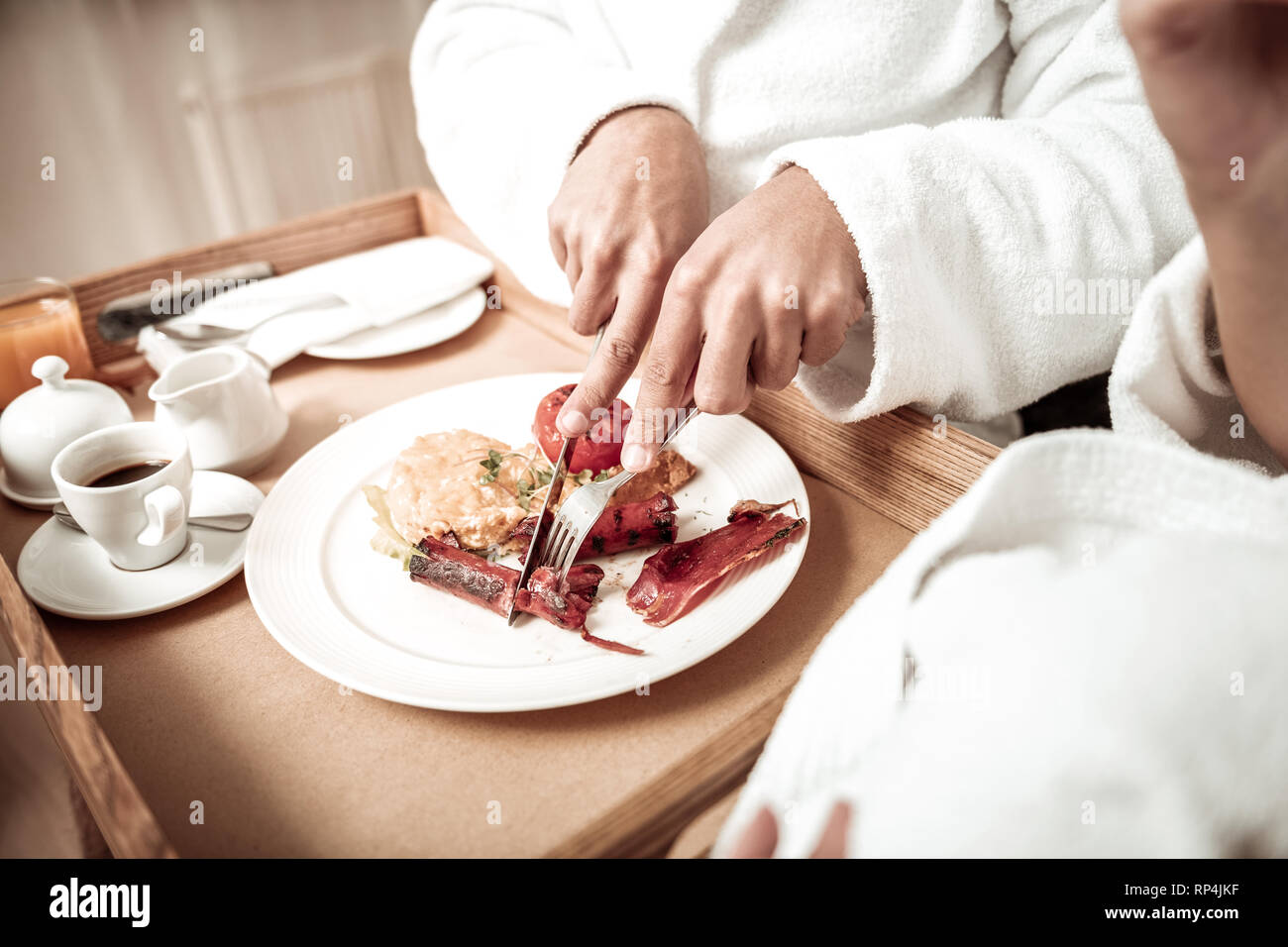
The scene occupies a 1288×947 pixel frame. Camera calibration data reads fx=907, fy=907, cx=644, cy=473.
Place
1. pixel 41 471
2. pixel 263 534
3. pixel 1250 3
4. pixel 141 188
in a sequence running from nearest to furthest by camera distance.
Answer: pixel 1250 3 → pixel 263 534 → pixel 41 471 → pixel 141 188

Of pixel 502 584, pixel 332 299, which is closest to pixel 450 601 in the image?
pixel 502 584

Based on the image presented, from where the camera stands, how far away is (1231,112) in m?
0.56

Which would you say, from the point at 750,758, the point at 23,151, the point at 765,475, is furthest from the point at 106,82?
the point at 750,758

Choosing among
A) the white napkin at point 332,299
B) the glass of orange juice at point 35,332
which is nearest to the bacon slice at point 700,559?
the white napkin at point 332,299

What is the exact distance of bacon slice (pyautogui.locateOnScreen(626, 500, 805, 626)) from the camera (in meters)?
0.87

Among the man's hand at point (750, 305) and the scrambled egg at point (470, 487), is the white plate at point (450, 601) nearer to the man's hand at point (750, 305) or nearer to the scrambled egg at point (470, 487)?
the scrambled egg at point (470, 487)

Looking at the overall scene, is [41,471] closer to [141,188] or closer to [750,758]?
[750,758]

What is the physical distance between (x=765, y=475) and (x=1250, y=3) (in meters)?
0.62

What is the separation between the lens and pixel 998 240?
0.98m

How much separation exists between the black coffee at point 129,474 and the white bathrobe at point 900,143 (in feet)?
1.94

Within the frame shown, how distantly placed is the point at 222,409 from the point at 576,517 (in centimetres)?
51

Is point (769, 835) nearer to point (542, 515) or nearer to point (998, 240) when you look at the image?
point (542, 515)

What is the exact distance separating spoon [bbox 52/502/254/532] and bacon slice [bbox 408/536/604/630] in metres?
0.25

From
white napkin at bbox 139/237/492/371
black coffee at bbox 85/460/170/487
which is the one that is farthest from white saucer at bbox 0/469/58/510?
white napkin at bbox 139/237/492/371
